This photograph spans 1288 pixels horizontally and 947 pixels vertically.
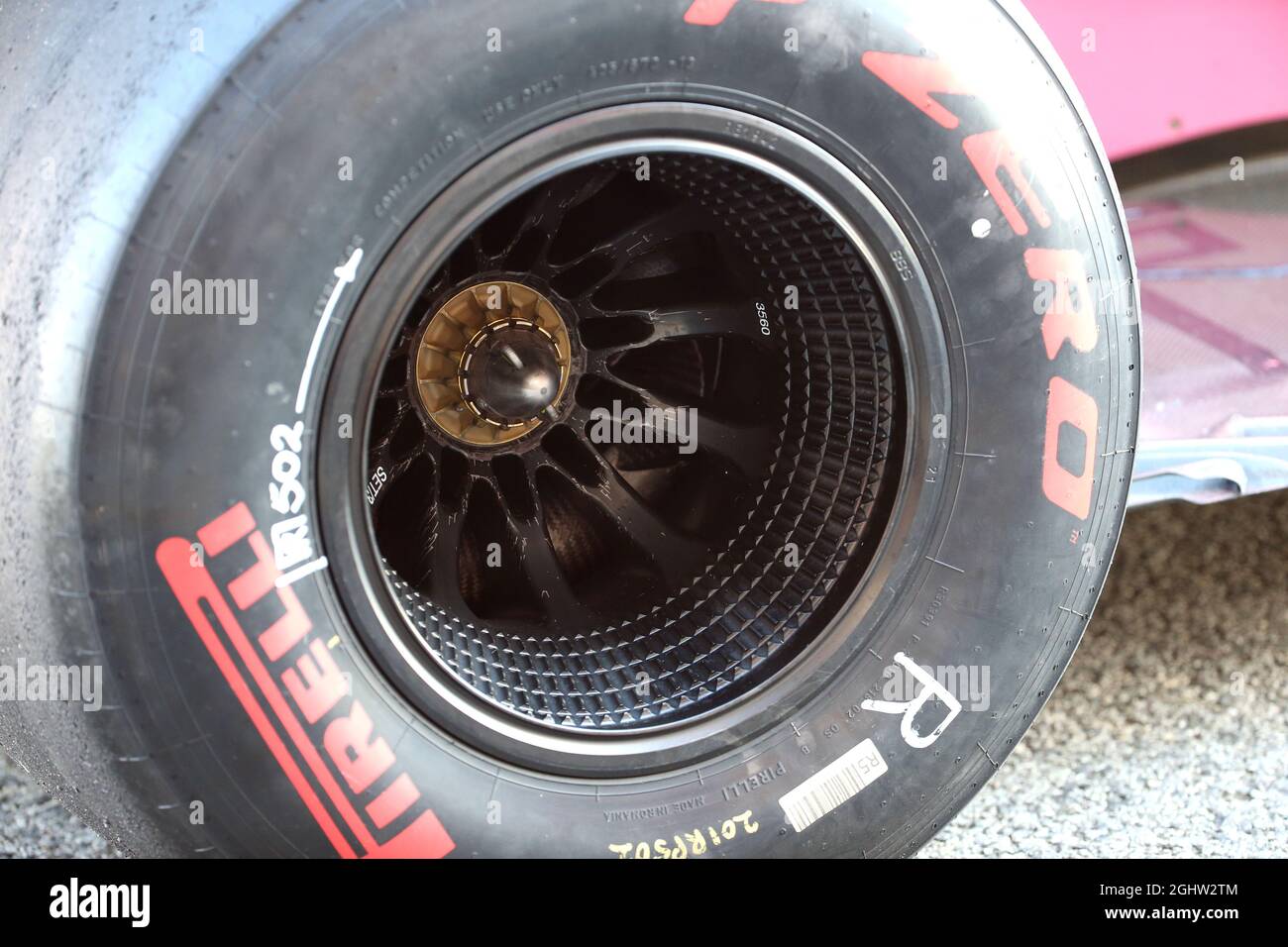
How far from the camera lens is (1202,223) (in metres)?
2.57

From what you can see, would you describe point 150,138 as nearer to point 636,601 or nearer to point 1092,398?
point 636,601

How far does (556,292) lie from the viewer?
1.93 m

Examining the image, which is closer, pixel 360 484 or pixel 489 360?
pixel 360 484

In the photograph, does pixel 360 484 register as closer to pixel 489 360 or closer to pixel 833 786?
pixel 489 360

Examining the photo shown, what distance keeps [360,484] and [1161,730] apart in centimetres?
169

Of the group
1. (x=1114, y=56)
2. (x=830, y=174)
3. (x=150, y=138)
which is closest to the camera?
(x=150, y=138)

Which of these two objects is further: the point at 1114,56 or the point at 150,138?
the point at 1114,56

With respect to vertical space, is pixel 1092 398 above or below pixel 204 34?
below

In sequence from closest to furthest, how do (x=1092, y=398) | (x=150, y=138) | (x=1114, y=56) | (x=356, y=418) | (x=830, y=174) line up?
(x=150, y=138) → (x=356, y=418) → (x=830, y=174) → (x=1092, y=398) → (x=1114, y=56)

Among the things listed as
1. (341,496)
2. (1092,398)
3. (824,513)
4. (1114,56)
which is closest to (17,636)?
(341,496)

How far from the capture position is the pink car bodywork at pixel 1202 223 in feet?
7.38

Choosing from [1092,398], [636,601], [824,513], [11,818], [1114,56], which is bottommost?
[11,818]

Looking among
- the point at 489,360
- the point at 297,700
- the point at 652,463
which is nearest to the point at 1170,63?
the point at 652,463

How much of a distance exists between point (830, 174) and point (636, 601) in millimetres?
724
